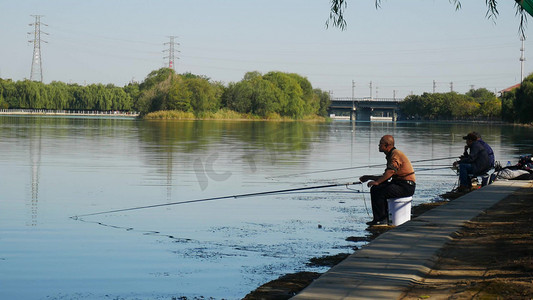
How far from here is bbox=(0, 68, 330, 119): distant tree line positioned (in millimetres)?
143500

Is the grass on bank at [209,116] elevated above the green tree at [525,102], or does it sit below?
below

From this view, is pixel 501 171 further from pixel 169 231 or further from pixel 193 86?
pixel 193 86

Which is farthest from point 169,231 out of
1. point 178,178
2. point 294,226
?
point 178,178

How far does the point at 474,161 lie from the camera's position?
58.7ft

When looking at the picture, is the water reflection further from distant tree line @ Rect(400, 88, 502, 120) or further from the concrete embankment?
distant tree line @ Rect(400, 88, 502, 120)

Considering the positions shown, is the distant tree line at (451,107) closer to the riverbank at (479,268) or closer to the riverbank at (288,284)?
the riverbank at (479,268)

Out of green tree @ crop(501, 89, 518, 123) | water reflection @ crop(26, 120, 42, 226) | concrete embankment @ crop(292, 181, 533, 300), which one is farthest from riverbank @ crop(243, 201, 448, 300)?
green tree @ crop(501, 89, 518, 123)

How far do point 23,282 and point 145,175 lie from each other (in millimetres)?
14198

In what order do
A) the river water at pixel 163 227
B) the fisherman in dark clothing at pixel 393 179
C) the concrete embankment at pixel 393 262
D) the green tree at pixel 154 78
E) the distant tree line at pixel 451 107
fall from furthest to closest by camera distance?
1. the distant tree line at pixel 451 107
2. the green tree at pixel 154 78
3. the fisherman in dark clothing at pixel 393 179
4. the river water at pixel 163 227
5. the concrete embankment at pixel 393 262

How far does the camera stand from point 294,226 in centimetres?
1364

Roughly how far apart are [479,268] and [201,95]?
13625 centimetres

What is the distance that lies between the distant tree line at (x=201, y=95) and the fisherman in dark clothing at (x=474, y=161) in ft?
408

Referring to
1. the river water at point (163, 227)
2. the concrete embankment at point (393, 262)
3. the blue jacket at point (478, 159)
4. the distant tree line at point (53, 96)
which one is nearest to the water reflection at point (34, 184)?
the river water at point (163, 227)

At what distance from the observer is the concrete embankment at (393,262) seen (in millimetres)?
7051
